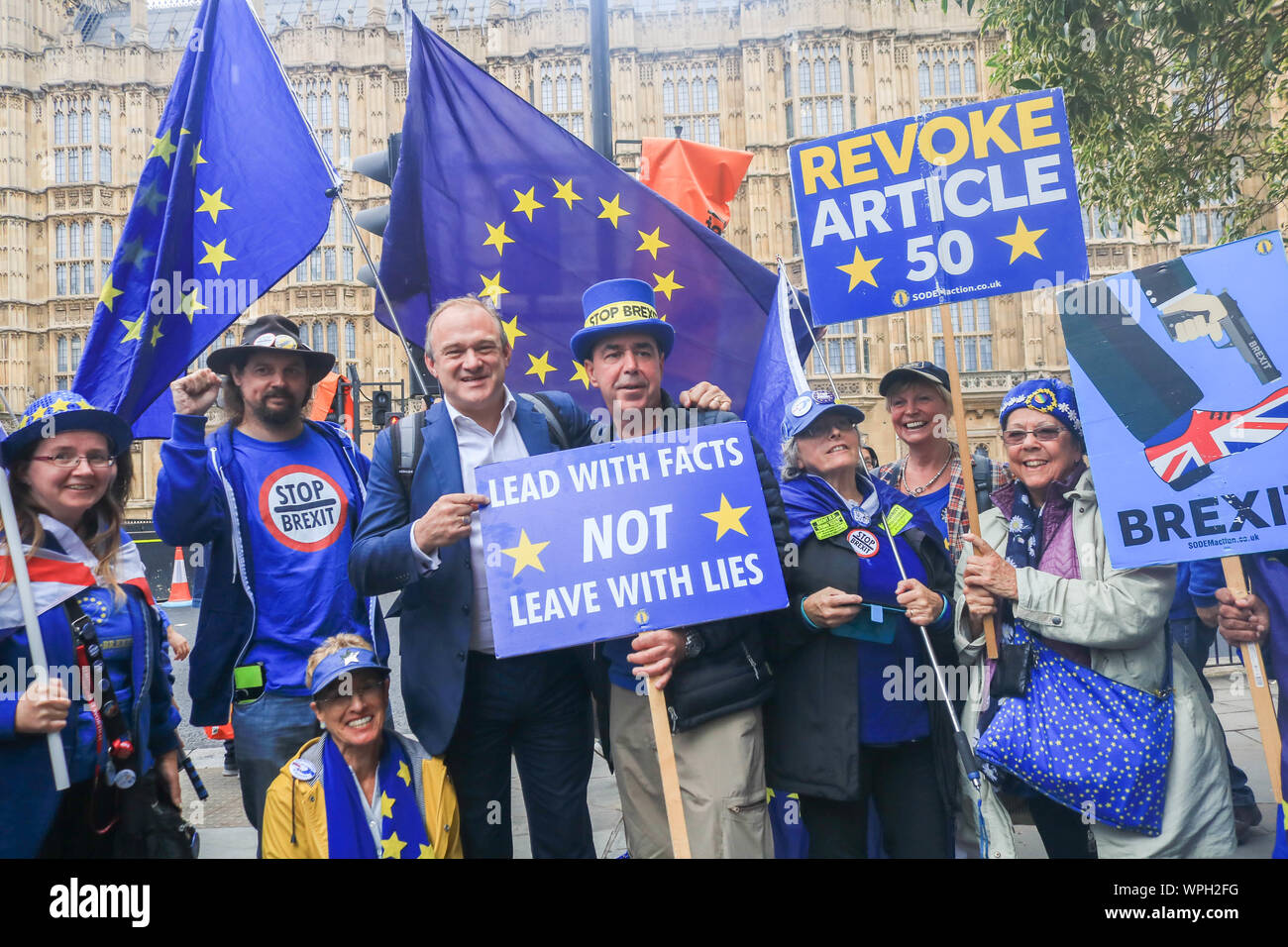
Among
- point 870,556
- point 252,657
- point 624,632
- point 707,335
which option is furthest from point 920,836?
point 707,335

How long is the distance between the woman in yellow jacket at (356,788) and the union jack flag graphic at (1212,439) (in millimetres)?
2273

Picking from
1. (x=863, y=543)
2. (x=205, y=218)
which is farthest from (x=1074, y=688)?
(x=205, y=218)

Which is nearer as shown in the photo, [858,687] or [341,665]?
[341,665]

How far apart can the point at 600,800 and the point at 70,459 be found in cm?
346

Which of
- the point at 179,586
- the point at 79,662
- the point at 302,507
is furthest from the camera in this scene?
the point at 179,586

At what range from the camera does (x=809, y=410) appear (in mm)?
3051

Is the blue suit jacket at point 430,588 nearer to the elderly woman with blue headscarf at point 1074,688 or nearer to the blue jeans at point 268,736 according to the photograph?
the blue jeans at point 268,736

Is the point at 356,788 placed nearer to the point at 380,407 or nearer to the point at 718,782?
the point at 718,782

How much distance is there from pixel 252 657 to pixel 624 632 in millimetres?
1261

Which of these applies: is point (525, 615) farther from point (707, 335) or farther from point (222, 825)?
point (222, 825)

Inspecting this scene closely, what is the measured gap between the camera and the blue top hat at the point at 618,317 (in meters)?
2.87

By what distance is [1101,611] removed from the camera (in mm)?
2762

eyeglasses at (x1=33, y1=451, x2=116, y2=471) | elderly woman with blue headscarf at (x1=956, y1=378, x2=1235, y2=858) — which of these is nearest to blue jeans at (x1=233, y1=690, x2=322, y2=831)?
eyeglasses at (x1=33, y1=451, x2=116, y2=471)
